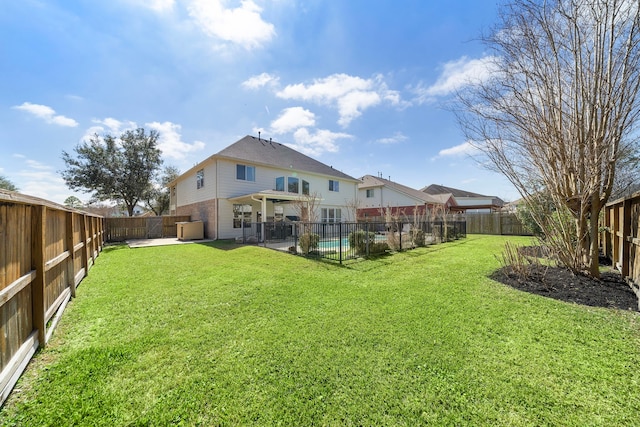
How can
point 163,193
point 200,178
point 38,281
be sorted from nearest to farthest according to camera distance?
point 38,281, point 200,178, point 163,193

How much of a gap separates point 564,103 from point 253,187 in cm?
1443

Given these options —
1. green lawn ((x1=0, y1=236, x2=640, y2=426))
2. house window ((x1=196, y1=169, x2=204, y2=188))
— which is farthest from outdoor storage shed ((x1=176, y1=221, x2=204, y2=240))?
green lawn ((x1=0, y1=236, x2=640, y2=426))

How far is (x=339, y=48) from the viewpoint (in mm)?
9586

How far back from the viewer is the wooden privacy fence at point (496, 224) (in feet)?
59.1

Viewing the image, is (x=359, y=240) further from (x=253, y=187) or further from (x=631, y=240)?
(x=253, y=187)

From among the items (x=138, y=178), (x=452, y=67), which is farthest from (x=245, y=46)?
(x=138, y=178)

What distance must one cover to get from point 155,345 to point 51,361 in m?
0.93

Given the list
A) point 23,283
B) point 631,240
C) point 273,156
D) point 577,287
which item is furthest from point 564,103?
point 273,156

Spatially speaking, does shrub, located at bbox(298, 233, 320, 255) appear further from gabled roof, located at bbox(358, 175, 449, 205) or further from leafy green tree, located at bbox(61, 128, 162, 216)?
gabled roof, located at bbox(358, 175, 449, 205)

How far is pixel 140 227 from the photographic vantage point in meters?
17.0

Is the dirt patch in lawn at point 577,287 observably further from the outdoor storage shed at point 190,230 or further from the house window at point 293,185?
the outdoor storage shed at point 190,230

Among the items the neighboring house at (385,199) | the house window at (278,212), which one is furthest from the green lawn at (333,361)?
the neighboring house at (385,199)

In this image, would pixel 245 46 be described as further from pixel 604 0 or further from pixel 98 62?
pixel 604 0

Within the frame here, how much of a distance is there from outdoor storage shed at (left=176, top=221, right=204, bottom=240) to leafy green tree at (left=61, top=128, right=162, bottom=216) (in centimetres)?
969
